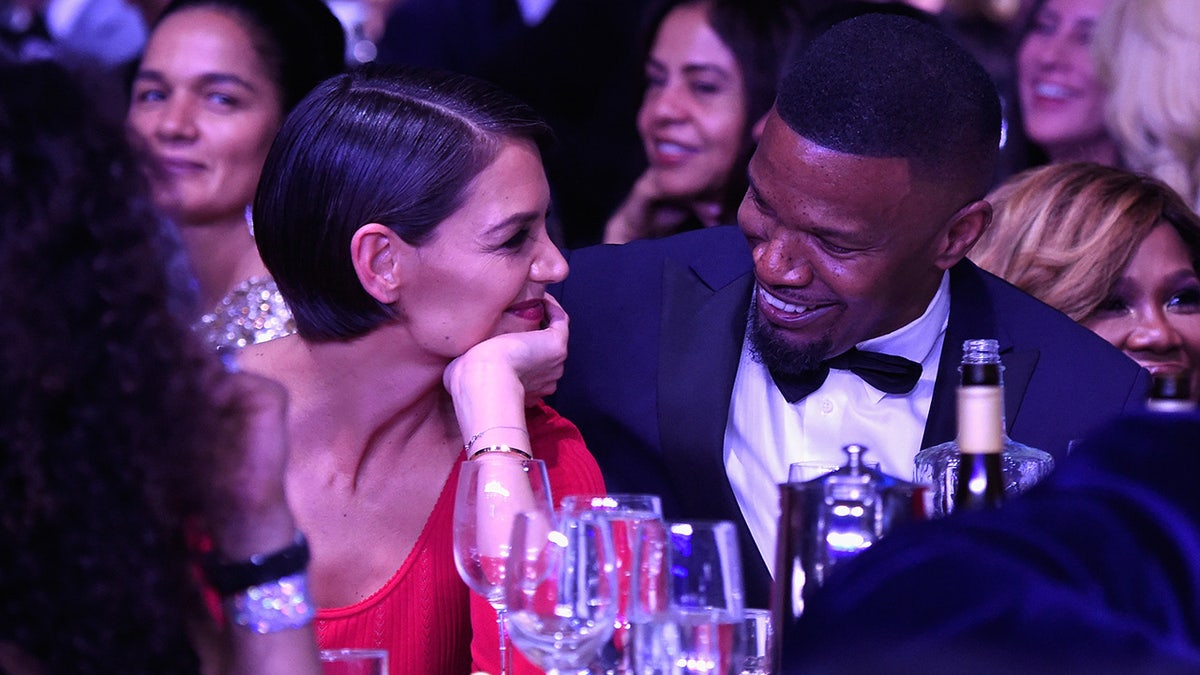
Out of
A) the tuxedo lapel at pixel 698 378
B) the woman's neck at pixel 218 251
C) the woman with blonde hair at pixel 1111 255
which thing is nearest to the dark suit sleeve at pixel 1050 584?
the tuxedo lapel at pixel 698 378

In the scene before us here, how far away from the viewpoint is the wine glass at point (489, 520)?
5.90 feet

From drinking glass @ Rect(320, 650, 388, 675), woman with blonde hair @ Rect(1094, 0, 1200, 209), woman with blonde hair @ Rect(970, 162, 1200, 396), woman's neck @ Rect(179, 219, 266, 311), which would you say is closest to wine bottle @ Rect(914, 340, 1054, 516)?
drinking glass @ Rect(320, 650, 388, 675)

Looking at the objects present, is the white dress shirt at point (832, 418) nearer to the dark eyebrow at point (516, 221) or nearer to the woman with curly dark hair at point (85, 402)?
the dark eyebrow at point (516, 221)

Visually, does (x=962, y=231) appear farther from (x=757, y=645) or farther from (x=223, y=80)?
(x=223, y=80)

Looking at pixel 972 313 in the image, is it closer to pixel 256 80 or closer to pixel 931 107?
pixel 931 107

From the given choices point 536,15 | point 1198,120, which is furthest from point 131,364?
point 536,15

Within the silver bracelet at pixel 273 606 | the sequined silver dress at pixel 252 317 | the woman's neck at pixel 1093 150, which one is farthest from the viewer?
the woman's neck at pixel 1093 150

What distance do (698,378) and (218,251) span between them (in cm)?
157

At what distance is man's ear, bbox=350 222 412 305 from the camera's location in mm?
2287

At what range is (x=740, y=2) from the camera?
13.7 ft

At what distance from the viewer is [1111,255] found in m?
2.91

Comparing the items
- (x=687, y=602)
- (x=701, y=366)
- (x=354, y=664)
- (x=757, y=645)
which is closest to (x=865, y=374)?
(x=701, y=366)

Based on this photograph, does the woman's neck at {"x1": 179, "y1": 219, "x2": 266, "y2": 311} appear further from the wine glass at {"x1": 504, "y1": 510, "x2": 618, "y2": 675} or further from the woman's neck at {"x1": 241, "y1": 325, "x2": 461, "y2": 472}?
the wine glass at {"x1": 504, "y1": 510, "x2": 618, "y2": 675}

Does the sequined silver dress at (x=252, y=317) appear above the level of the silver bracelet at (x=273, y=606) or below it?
above
